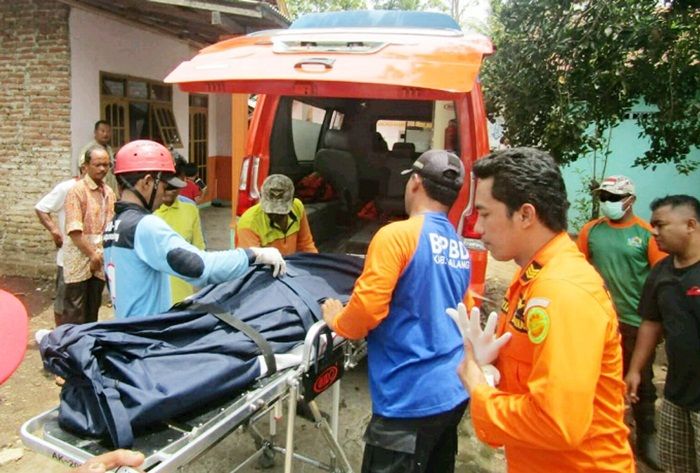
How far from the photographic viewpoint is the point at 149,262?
215 cm

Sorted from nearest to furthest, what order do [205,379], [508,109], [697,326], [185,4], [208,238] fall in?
[205,379] → [697,326] → [508,109] → [185,4] → [208,238]

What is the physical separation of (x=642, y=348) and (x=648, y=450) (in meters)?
0.89

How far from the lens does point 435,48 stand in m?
2.95

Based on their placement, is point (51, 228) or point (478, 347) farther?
point (51, 228)

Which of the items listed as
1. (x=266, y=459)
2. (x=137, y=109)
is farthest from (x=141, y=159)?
(x=137, y=109)

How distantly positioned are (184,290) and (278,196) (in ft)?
2.74

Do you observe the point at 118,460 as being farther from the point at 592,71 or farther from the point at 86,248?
the point at 592,71

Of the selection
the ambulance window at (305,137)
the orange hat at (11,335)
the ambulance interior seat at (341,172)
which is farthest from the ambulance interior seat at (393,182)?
the orange hat at (11,335)

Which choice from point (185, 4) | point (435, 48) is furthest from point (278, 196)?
point (185, 4)

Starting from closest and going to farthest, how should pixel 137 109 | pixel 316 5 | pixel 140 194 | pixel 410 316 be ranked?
pixel 410 316
pixel 140 194
pixel 137 109
pixel 316 5

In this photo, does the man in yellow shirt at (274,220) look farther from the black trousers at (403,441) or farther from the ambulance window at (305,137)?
the ambulance window at (305,137)

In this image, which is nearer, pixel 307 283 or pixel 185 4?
pixel 307 283

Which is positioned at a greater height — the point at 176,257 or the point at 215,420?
the point at 176,257

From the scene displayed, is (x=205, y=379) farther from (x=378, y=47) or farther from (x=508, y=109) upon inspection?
(x=508, y=109)
